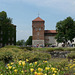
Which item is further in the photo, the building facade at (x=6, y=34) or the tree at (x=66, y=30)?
the tree at (x=66, y=30)

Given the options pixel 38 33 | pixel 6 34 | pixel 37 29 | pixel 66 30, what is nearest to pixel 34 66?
pixel 66 30

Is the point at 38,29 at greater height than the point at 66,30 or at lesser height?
greater

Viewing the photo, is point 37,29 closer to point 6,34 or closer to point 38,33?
point 38,33

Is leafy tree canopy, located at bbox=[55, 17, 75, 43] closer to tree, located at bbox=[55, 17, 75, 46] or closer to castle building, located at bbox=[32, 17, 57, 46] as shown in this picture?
tree, located at bbox=[55, 17, 75, 46]

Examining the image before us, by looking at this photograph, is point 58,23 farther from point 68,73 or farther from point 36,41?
point 68,73

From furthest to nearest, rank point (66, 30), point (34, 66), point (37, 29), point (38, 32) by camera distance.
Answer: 1. point (37, 29)
2. point (38, 32)
3. point (66, 30)
4. point (34, 66)

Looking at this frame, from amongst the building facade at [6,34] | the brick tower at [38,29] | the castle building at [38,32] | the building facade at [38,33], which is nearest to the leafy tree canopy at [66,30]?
the building facade at [6,34]

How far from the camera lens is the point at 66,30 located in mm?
57656

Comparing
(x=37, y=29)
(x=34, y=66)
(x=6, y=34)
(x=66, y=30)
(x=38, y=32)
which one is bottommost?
(x=34, y=66)

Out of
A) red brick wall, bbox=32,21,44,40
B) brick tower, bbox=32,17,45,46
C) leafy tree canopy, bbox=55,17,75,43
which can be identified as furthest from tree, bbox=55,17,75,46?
red brick wall, bbox=32,21,44,40

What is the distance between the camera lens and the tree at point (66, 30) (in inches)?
2210

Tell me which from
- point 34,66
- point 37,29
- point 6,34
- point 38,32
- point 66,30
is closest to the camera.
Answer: point 34,66

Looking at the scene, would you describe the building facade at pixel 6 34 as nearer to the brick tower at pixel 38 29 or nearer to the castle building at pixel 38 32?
the castle building at pixel 38 32

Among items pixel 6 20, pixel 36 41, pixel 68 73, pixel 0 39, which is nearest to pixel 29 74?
pixel 68 73
